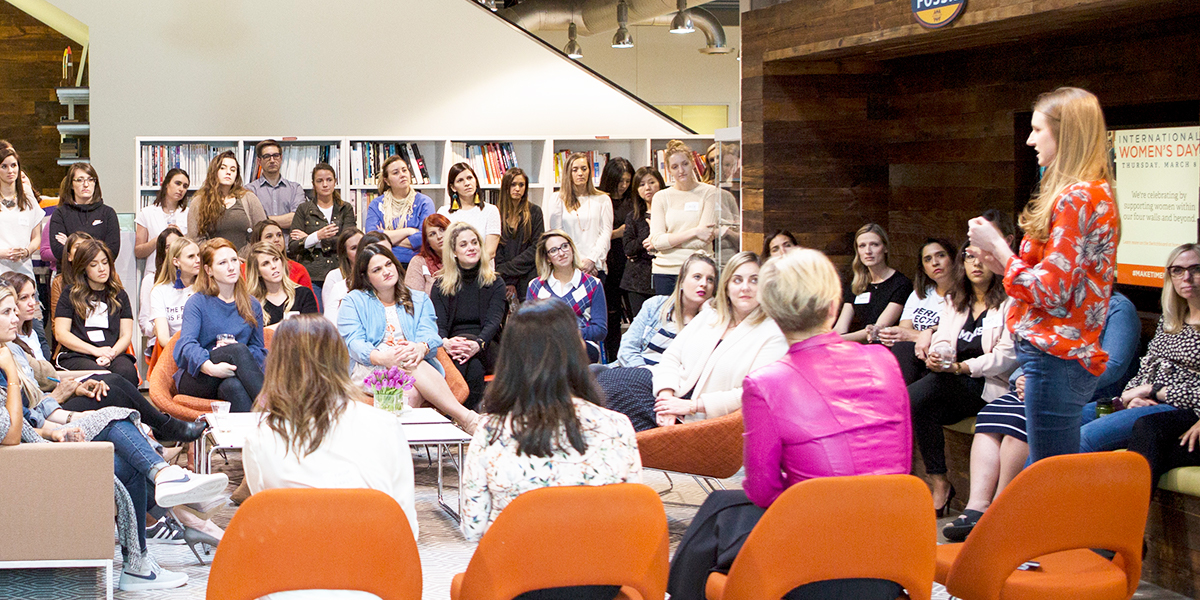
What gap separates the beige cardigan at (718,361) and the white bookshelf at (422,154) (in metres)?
3.80

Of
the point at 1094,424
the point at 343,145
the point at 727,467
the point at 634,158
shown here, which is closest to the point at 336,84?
the point at 343,145

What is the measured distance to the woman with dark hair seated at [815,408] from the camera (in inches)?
99.4

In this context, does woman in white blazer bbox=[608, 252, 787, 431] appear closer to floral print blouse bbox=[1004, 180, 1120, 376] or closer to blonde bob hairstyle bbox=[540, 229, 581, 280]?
floral print blouse bbox=[1004, 180, 1120, 376]

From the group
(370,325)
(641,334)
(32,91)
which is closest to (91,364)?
(370,325)

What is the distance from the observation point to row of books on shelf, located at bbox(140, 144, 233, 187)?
7879 mm

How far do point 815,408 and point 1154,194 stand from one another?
3.28 metres

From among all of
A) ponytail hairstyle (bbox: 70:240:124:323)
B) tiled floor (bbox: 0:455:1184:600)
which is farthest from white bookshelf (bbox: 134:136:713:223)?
tiled floor (bbox: 0:455:1184:600)

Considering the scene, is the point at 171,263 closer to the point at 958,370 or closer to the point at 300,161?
the point at 300,161

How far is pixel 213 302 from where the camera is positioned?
5.41 meters

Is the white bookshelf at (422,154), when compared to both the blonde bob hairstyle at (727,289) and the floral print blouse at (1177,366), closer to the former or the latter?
the blonde bob hairstyle at (727,289)

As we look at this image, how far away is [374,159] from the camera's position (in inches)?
324

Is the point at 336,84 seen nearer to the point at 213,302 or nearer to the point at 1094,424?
the point at 213,302

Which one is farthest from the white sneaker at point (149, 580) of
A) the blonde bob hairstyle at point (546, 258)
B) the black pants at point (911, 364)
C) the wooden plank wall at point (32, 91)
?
the wooden plank wall at point (32, 91)

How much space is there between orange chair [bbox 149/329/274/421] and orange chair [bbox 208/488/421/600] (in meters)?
2.97
